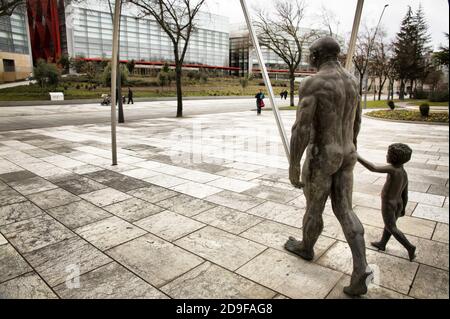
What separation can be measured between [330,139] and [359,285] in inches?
52.0

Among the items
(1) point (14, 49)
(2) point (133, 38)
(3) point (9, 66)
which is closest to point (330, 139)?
(3) point (9, 66)

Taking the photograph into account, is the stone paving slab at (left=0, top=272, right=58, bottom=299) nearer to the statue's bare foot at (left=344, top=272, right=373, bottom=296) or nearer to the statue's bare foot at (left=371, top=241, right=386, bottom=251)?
the statue's bare foot at (left=344, top=272, right=373, bottom=296)

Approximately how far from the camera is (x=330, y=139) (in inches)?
117

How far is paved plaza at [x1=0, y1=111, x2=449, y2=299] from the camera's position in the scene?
3205mm

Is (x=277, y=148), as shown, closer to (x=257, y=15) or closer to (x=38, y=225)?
(x=38, y=225)

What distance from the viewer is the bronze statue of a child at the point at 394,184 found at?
3.27 meters

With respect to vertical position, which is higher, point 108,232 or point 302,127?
point 302,127

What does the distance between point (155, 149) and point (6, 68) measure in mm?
54645

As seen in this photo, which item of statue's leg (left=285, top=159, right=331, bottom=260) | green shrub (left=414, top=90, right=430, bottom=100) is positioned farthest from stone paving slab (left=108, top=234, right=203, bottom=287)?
green shrub (left=414, top=90, right=430, bottom=100)

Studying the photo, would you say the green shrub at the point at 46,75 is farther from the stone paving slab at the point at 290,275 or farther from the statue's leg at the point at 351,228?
the statue's leg at the point at 351,228

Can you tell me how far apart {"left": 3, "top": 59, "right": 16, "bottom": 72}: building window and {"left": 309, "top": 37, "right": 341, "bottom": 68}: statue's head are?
6182cm

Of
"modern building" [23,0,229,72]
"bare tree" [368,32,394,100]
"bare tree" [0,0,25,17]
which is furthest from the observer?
"modern building" [23,0,229,72]

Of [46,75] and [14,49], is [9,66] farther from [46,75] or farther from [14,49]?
[46,75]
